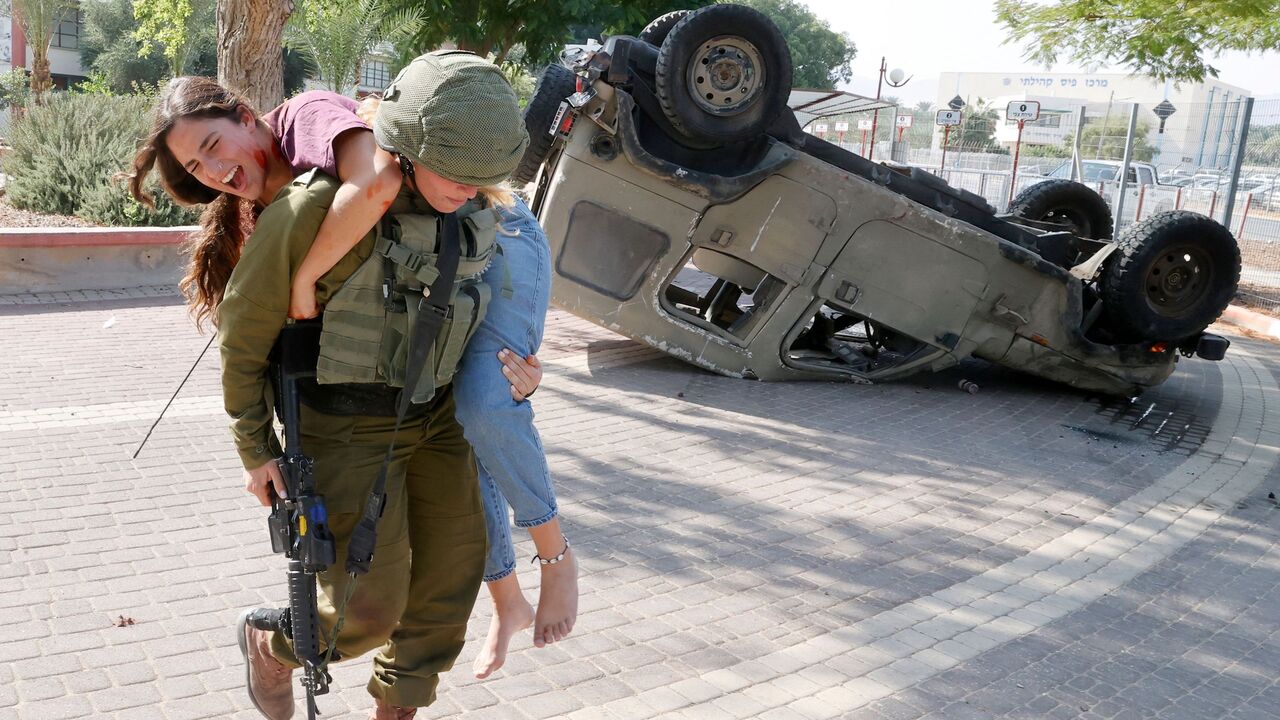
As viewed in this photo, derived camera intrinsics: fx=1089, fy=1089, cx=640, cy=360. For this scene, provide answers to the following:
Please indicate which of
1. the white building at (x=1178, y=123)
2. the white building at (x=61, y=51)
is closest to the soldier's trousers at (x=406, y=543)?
the white building at (x=1178, y=123)

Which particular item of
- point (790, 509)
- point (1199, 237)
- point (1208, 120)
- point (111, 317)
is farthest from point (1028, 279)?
point (1208, 120)

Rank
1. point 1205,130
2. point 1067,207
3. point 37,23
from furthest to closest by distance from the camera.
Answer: point 37,23 < point 1205,130 < point 1067,207

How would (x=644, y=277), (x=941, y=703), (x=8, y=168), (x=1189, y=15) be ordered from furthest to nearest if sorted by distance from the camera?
(x=1189, y=15), (x=8, y=168), (x=644, y=277), (x=941, y=703)

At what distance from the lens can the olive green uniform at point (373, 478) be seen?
7.68ft

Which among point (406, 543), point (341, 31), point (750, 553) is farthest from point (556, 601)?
point (341, 31)

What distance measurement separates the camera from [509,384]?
2.57 metres

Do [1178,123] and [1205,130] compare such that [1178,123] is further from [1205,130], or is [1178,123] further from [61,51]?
[61,51]

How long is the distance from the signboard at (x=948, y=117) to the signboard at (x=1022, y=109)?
2317 millimetres

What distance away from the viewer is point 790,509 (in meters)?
5.54

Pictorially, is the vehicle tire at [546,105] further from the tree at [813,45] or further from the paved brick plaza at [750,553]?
the tree at [813,45]

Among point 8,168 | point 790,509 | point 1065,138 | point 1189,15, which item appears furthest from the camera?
point 1065,138

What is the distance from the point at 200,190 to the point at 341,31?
19.2m

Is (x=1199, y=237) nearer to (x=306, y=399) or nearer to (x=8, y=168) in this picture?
(x=306, y=399)

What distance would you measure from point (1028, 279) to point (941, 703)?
180 inches
